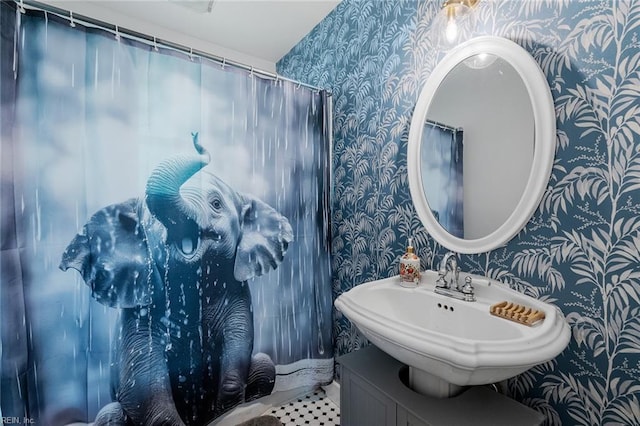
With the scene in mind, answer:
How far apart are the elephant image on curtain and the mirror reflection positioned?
0.88 m

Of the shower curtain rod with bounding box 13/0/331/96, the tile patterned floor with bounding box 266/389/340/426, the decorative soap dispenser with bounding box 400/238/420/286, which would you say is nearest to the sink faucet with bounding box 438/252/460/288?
the decorative soap dispenser with bounding box 400/238/420/286

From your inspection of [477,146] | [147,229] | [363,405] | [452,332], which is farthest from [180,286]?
[477,146]

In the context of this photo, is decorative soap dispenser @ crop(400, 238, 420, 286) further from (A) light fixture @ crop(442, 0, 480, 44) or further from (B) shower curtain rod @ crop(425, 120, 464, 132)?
(A) light fixture @ crop(442, 0, 480, 44)

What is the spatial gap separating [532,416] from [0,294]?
5.90 feet

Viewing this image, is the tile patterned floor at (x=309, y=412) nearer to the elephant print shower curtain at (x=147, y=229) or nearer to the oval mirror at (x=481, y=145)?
the elephant print shower curtain at (x=147, y=229)

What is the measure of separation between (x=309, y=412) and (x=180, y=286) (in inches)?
41.8

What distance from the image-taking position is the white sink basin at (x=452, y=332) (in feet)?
2.39

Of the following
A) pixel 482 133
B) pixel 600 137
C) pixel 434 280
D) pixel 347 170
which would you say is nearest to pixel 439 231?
pixel 434 280

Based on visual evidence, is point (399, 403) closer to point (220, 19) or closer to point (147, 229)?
point (147, 229)

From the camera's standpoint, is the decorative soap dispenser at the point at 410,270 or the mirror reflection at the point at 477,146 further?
the decorative soap dispenser at the point at 410,270

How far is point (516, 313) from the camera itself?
36.3 inches

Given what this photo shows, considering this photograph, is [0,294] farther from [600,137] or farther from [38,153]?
[600,137]

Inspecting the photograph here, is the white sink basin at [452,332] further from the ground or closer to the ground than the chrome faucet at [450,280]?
closer to the ground

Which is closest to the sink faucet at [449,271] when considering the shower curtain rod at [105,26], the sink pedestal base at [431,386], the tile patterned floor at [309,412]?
the sink pedestal base at [431,386]
